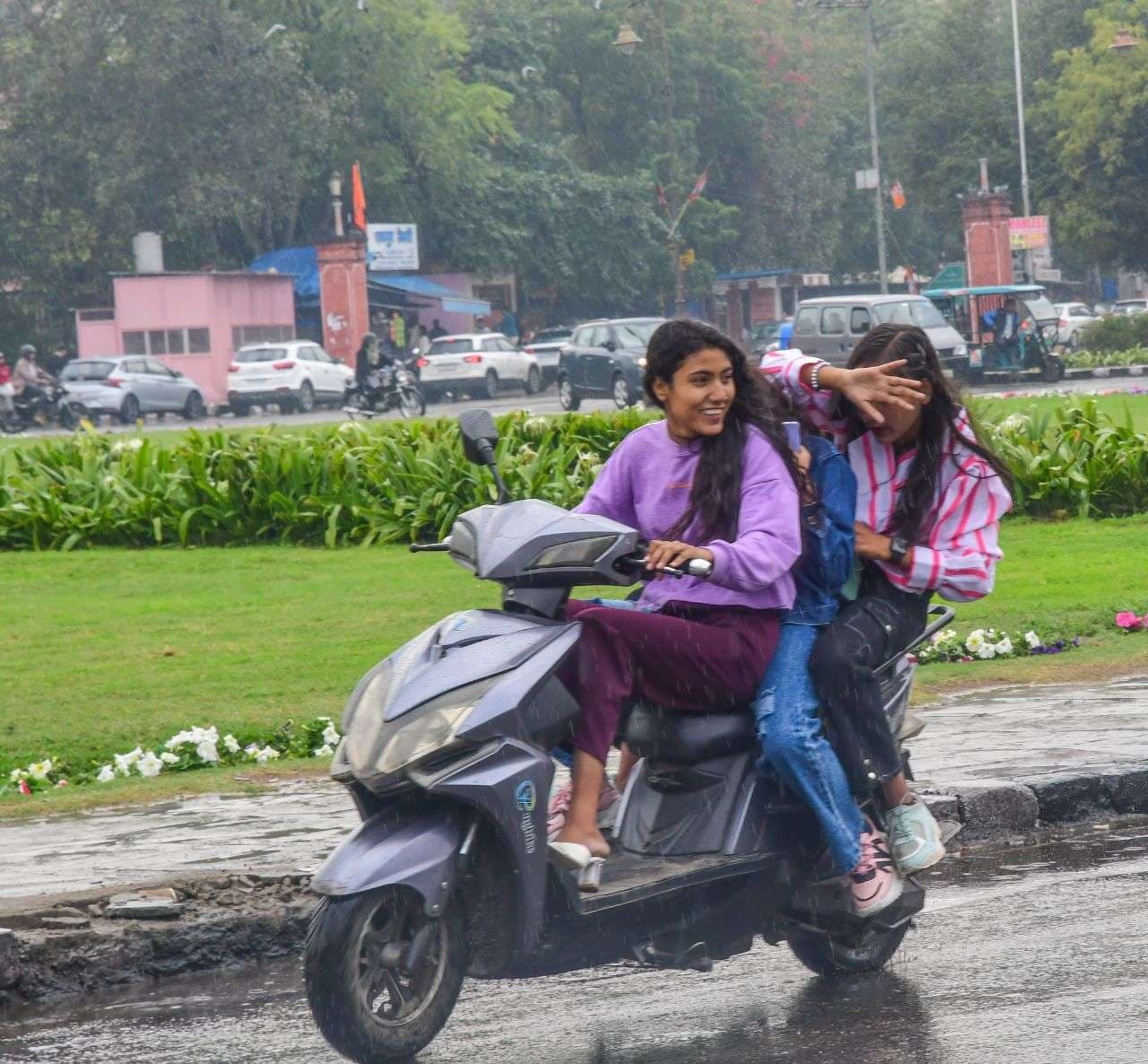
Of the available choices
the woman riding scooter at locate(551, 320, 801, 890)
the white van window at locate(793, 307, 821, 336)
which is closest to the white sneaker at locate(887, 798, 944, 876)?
the woman riding scooter at locate(551, 320, 801, 890)

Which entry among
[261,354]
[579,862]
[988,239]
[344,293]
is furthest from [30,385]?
[579,862]

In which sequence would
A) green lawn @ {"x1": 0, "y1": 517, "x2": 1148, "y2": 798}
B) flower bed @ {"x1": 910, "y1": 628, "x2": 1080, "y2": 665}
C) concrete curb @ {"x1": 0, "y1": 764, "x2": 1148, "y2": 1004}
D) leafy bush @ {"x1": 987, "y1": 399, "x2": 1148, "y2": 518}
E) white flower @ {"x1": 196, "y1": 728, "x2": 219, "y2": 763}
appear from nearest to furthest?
concrete curb @ {"x1": 0, "y1": 764, "x2": 1148, "y2": 1004}
white flower @ {"x1": 196, "y1": 728, "x2": 219, "y2": 763}
green lawn @ {"x1": 0, "y1": 517, "x2": 1148, "y2": 798}
flower bed @ {"x1": 910, "y1": 628, "x2": 1080, "y2": 665}
leafy bush @ {"x1": 987, "y1": 399, "x2": 1148, "y2": 518}

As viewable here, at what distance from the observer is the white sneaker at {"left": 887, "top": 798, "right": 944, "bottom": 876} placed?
200 inches

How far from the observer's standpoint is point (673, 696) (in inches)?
182

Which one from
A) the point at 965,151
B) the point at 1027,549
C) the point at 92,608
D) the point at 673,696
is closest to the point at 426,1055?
the point at 673,696

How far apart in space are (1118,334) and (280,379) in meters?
19.4

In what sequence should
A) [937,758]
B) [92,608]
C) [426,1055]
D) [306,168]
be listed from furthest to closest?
1. [306,168]
2. [92,608]
3. [937,758]
4. [426,1055]

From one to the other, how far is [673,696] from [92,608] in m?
9.14

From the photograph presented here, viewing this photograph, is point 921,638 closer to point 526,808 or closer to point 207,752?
point 526,808

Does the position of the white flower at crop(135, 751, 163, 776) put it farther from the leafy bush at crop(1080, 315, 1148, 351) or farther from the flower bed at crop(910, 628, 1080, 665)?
the leafy bush at crop(1080, 315, 1148, 351)

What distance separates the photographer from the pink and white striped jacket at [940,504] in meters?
5.04

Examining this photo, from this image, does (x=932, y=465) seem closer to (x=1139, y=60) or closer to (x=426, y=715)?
(x=426, y=715)

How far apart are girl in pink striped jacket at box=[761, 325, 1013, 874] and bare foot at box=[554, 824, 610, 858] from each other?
2.45 feet

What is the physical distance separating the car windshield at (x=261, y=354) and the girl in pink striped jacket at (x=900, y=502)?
40.4m
